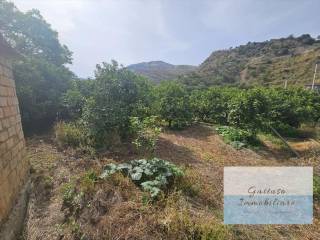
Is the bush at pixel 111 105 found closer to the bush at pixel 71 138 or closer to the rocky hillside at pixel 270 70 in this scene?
the bush at pixel 71 138

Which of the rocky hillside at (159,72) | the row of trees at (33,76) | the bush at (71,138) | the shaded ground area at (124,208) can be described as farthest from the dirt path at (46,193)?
the rocky hillside at (159,72)

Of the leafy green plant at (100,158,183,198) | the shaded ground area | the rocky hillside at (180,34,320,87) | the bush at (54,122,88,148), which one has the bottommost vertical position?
the shaded ground area

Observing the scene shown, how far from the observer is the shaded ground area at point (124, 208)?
2.98 m

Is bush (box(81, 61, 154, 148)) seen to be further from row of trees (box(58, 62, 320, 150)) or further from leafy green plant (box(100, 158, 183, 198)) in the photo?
leafy green plant (box(100, 158, 183, 198))

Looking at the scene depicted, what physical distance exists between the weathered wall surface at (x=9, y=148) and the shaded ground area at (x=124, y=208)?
0.57m

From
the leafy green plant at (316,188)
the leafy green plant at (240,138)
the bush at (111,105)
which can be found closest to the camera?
the leafy green plant at (316,188)

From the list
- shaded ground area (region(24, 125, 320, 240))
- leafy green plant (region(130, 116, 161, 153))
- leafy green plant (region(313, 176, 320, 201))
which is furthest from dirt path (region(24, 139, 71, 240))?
leafy green plant (region(313, 176, 320, 201))

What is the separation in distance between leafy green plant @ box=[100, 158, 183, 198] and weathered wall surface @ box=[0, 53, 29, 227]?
1.37 metres

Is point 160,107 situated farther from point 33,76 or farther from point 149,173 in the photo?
point 149,173

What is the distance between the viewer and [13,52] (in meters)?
3.75

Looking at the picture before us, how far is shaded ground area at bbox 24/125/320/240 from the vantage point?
9.78 feet

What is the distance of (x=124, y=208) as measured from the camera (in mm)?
3291

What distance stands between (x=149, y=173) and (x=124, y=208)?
918mm

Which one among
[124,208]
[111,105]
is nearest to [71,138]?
[111,105]
